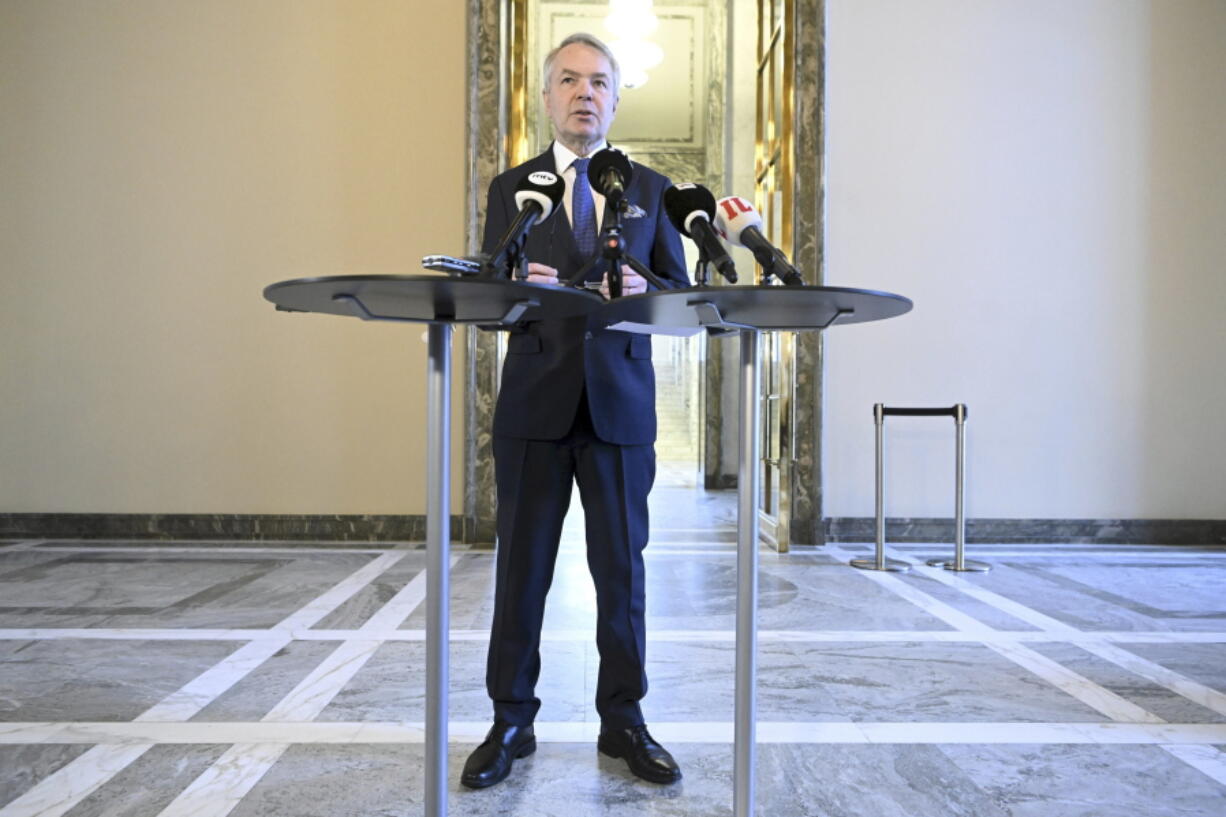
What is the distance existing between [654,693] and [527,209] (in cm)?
175

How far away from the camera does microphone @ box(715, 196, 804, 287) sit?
4.74ft

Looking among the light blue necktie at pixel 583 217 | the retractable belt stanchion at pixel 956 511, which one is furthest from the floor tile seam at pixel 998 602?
the light blue necktie at pixel 583 217

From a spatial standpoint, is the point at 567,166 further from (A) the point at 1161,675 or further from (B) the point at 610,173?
(A) the point at 1161,675

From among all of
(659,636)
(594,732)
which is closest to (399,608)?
(659,636)

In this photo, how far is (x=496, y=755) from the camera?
213 cm

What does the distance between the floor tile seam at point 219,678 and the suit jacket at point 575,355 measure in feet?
4.07

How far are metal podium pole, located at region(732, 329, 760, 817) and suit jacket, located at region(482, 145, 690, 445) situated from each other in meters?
0.49

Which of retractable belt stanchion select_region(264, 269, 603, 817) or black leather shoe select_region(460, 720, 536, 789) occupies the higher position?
retractable belt stanchion select_region(264, 269, 603, 817)

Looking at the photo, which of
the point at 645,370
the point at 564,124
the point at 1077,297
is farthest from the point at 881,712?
the point at 1077,297

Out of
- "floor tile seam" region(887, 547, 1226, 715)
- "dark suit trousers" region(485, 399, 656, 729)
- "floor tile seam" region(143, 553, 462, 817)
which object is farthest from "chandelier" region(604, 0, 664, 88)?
"dark suit trousers" region(485, 399, 656, 729)

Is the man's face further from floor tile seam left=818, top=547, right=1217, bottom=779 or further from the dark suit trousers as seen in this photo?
floor tile seam left=818, top=547, right=1217, bottom=779

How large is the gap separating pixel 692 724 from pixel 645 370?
1.01 m

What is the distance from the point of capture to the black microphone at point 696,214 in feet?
5.15

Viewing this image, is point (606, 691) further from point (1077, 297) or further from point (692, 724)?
point (1077, 297)
